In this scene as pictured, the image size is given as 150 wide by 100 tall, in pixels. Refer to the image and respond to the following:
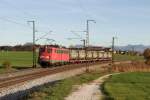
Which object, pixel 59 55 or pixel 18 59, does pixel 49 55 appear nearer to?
pixel 59 55

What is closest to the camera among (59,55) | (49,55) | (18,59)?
(49,55)

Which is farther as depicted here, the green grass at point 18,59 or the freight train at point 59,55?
the green grass at point 18,59

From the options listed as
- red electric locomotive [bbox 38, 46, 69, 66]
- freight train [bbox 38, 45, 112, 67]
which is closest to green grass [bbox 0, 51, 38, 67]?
freight train [bbox 38, 45, 112, 67]

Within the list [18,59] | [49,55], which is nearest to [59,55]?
[49,55]

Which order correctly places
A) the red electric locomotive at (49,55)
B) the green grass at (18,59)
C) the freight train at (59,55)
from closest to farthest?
1. the red electric locomotive at (49,55)
2. the freight train at (59,55)
3. the green grass at (18,59)

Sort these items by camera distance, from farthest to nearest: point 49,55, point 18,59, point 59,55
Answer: point 18,59
point 59,55
point 49,55

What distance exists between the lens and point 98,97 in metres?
22.2

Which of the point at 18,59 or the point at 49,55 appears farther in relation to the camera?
the point at 18,59

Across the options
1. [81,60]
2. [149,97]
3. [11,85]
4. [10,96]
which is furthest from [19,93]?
[81,60]

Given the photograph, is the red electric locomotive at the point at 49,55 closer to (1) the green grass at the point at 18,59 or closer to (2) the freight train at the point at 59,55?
(2) the freight train at the point at 59,55

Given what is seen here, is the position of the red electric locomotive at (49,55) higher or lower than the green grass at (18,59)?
higher

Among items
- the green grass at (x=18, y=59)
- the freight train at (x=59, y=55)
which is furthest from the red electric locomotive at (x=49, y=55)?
the green grass at (x=18, y=59)

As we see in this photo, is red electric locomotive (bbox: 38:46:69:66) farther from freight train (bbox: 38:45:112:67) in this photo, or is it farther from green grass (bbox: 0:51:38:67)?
green grass (bbox: 0:51:38:67)

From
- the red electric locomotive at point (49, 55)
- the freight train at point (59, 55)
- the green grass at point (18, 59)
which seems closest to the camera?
the red electric locomotive at point (49, 55)
